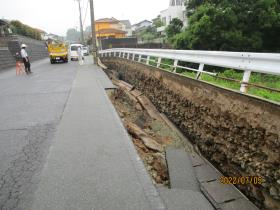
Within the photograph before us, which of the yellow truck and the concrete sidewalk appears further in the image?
the yellow truck

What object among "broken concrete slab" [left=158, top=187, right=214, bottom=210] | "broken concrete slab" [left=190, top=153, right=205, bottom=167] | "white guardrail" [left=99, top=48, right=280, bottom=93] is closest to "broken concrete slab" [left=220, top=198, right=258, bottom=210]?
"broken concrete slab" [left=158, top=187, right=214, bottom=210]

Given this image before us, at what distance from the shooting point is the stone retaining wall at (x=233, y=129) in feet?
12.3

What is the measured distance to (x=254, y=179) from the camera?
4027 millimetres

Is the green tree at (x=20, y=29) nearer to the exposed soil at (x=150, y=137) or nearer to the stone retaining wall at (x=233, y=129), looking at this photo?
the exposed soil at (x=150, y=137)

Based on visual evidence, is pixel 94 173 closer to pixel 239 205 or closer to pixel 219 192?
pixel 219 192

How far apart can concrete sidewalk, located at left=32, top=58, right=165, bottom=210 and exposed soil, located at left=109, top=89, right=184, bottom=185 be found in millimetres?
441

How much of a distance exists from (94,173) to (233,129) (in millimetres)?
2641

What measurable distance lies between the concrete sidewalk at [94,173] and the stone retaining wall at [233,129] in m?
1.70

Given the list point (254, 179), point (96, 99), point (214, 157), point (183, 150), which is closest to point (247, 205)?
point (254, 179)

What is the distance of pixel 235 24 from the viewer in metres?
13.4

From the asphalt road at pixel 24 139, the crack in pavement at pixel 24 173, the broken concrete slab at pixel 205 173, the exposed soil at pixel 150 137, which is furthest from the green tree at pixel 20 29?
the broken concrete slab at pixel 205 173

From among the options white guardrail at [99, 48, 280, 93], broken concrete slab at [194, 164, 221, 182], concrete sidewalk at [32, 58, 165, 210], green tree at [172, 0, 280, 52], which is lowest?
broken concrete slab at [194, 164, 221, 182]

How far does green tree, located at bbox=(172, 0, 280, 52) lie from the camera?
43.1ft

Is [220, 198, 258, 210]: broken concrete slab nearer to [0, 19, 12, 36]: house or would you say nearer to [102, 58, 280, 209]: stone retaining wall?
[102, 58, 280, 209]: stone retaining wall
